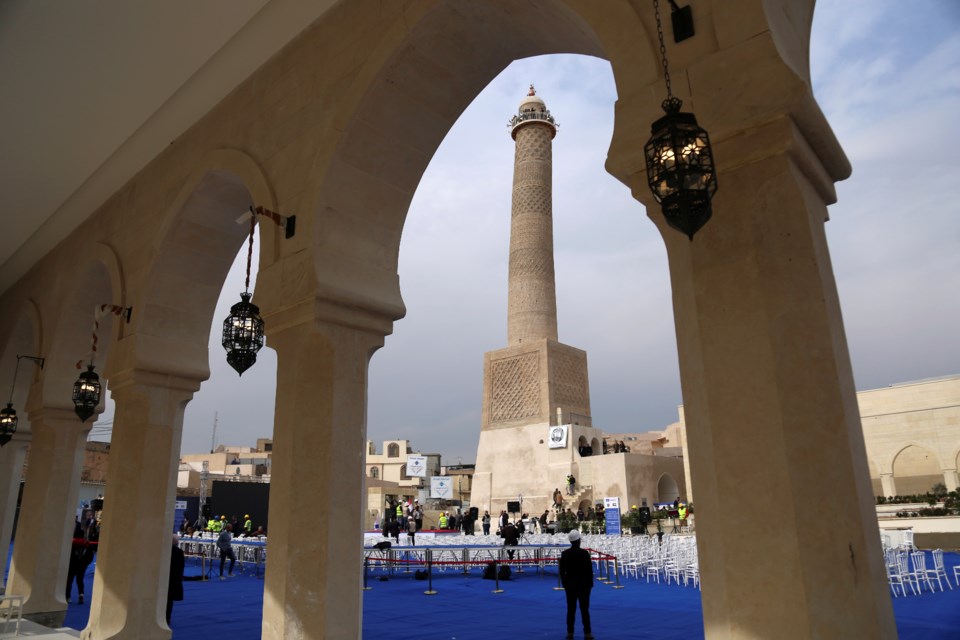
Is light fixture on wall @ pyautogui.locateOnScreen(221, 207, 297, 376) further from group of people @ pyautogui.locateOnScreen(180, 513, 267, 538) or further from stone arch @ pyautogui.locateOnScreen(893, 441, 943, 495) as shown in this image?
stone arch @ pyautogui.locateOnScreen(893, 441, 943, 495)

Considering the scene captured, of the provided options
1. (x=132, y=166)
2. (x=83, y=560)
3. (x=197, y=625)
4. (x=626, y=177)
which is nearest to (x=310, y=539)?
(x=626, y=177)

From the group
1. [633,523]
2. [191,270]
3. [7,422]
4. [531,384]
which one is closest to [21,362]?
[7,422]

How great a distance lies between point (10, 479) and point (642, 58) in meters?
11.5

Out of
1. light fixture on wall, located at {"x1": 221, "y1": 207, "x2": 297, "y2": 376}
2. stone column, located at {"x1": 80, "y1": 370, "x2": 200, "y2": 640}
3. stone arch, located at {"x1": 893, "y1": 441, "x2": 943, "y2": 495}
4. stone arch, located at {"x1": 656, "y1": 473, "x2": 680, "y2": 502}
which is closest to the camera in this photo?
light fixture on wall, located at {"x1": 221, "y1": 207, "x2": 297, "y2": 376}

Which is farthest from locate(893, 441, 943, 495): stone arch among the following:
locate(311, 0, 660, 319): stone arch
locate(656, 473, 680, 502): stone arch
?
locate(311, 0, 660, 319): stone arch

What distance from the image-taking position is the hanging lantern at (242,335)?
15.7 ft

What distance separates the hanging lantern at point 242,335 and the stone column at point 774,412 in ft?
10.9

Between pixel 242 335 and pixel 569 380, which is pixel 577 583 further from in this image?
pixel 569 380

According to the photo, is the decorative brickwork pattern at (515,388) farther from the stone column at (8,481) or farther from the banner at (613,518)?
the stone column at (8,481)

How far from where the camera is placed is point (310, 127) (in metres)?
4.73

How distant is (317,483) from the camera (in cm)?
410

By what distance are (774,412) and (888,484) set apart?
24828mm

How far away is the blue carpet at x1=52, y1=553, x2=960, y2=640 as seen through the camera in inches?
264

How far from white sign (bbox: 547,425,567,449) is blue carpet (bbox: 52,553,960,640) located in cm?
1329
